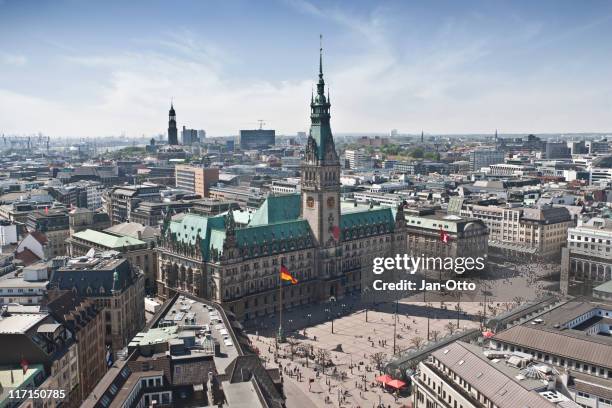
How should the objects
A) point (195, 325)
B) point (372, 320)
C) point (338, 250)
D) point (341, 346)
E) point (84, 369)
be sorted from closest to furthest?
point (195, 325) → point (84, 369) → point (341, 346) → point (372, 320) → point (338, 250)

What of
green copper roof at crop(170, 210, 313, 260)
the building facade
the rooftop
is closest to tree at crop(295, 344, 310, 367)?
green copper roof at crop(170, 210, 313, 260)

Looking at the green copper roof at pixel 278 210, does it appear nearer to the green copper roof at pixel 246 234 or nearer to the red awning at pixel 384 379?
the green copper roof at pixel 246 234

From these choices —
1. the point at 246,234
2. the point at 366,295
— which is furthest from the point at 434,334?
the point at 246,234

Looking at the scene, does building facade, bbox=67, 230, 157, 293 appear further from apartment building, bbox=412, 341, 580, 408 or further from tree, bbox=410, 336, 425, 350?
apartment building, bbox=412, 341, 580, 408

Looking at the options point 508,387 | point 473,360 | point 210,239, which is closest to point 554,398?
point 508,387

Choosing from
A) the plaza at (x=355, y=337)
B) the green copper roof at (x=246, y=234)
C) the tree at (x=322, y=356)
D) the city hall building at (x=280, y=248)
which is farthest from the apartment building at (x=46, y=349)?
the green copper roof at (x=246, y=234)

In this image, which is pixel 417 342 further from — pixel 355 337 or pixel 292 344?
pixel 292 344

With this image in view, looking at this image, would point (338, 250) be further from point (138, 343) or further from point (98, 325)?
point (138, 343)
